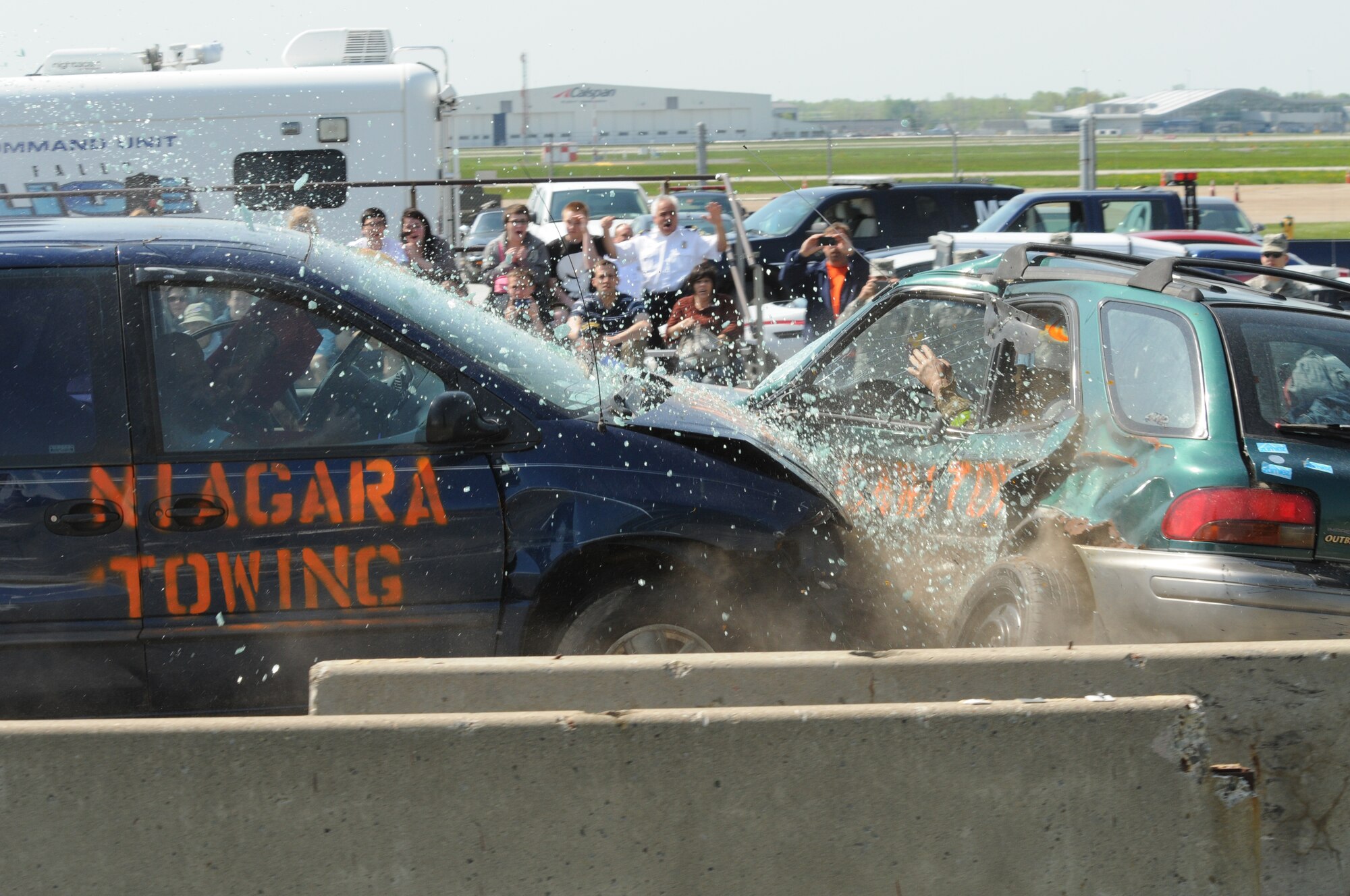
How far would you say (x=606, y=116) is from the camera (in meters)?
11.4

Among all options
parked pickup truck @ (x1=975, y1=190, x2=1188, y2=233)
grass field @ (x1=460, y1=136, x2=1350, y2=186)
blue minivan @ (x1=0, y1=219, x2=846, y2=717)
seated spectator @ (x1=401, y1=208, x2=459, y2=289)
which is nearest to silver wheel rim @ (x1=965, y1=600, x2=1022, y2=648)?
blue minivan @ (x1=0, y1=219, x2=846, y2=717)

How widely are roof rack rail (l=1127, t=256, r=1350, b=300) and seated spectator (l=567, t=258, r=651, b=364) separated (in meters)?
4.45

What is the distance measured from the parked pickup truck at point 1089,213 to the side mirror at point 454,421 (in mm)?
12170

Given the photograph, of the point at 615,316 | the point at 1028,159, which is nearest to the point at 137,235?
the point at 615,316

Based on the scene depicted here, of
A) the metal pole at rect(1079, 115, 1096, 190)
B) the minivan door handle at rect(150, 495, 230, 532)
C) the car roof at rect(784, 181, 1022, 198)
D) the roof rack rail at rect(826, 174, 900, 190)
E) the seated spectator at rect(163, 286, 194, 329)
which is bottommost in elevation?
the minivan door handle at rect(150, 495, 230, 532)

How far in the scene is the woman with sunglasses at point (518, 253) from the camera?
8.67 m

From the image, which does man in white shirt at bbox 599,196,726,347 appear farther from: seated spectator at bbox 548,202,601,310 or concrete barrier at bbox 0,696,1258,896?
concrete barrier at bbox 0,696,1258,896

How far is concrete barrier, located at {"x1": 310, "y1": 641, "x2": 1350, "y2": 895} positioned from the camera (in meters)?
2.92

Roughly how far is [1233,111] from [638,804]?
→ 110187 mm

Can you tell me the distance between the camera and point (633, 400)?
4.48 metres

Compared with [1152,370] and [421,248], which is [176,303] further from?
[421,248]

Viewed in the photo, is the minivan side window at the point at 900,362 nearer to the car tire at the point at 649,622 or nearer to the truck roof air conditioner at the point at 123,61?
the car tire at the point at 649,622

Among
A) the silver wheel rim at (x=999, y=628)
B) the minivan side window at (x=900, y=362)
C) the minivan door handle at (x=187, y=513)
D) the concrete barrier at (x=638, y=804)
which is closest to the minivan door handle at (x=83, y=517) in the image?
the minivan door handle at (x=187, y=513)

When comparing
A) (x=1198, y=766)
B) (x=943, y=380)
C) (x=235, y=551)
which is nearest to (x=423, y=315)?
(x=235, y=551)
